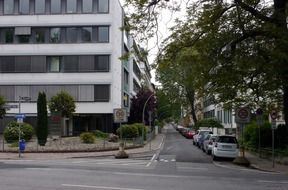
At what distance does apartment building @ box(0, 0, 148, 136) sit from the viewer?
63656 mm

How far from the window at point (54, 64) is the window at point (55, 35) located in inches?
83.6

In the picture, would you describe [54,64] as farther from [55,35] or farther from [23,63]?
[23,63]

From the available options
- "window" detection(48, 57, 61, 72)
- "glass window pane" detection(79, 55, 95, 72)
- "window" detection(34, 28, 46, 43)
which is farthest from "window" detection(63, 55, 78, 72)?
"window" detection(34, 28, 46, 43)

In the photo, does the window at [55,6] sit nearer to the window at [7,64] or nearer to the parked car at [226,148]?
the window at [7,64]

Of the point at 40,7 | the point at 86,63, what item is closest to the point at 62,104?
the point at 86,63

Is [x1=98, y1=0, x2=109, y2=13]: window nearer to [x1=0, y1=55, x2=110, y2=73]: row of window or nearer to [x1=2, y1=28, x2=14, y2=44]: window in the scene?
[x1=0, y1=55, x2=110, y2=73]: row of window

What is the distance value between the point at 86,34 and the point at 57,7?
466 centimetres

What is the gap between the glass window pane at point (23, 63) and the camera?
6468cm

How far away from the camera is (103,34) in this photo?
63875 mm

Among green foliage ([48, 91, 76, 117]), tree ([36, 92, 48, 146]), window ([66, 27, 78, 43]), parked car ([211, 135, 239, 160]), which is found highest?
window ([66, 27, 78, 43])

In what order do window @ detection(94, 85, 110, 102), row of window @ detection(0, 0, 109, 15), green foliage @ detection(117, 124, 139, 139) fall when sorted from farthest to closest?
row of window @ detection(0, 0, 109, 15) → window @ detection(94, 85, 110, 102) → green foliage @ detection(117, 124, 139, 139)

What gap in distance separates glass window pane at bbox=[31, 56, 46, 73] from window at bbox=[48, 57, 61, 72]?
2.44ft

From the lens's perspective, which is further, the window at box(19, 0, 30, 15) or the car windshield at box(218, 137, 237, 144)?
the window at box(19, 0, 30, 15)

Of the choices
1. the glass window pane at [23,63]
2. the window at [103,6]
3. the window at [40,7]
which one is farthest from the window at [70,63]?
the window at [103,6]
